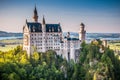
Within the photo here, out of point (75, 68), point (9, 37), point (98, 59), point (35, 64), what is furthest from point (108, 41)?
point (9, 37)

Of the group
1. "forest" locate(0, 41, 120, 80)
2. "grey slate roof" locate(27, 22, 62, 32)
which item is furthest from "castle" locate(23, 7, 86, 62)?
"forest" locate(0, 41, 120, 80)

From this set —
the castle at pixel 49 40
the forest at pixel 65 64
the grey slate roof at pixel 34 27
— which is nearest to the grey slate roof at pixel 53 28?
the castle at pixel 49 40

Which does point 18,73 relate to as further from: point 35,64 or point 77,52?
point 77,52

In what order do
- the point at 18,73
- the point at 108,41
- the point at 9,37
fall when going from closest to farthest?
1. the point at 18,73
2. the point at 9,37
3. the point at 108,41

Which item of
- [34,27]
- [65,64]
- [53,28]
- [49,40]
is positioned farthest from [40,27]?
[65,64]

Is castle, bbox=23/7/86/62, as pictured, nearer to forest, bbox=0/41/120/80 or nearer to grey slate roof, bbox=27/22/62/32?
grey slate roof, bbox=27/22/62/32

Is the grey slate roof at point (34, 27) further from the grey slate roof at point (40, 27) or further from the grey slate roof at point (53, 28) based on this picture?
the grey slate roof at point (53, 28)
